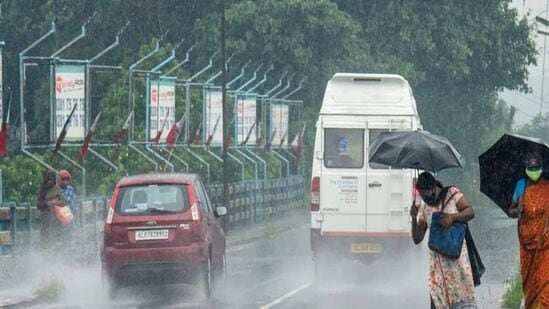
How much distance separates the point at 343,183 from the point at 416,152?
9393 mm

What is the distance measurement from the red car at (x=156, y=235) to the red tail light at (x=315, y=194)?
12.5ft

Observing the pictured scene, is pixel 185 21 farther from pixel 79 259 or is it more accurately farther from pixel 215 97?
pixel 79 259

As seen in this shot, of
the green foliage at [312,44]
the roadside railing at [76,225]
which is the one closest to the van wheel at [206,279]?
the roadside railing at [76,225]

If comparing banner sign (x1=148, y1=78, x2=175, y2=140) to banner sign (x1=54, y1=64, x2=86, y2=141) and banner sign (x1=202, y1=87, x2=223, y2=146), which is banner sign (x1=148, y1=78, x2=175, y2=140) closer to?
banner sign (x1=202, y1=87, x2=223, y2=146)

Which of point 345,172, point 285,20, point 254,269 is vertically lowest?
point 254,269

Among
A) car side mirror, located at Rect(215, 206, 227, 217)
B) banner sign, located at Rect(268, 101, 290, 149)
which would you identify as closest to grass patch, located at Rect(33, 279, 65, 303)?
car side mirror, located at Rect(215, 206, 227, 217)

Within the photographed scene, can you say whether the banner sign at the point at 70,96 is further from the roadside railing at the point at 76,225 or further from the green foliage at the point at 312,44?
the green foliage at the point at 312,44

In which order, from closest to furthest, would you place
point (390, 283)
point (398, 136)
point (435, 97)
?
point (398, 136)
point (390, 283)
point (435, 97)

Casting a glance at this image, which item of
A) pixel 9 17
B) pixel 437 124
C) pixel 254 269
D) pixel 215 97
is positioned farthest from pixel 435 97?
pixel 254 269

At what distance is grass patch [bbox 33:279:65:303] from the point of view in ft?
69.1

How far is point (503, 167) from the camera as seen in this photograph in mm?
14398

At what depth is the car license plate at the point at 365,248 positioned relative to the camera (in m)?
24.4

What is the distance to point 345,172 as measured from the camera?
80.7 ft

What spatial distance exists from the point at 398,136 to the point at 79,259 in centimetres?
1224
